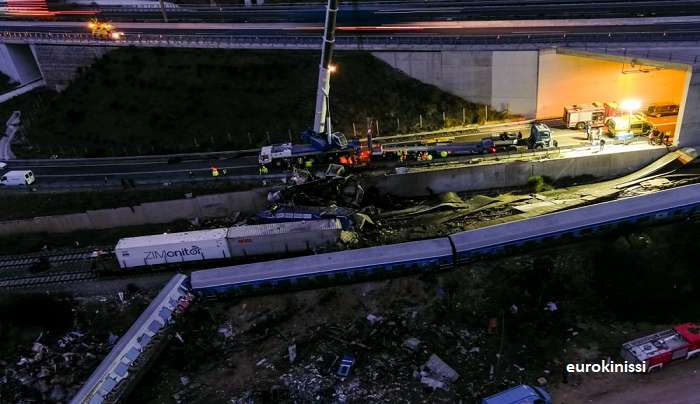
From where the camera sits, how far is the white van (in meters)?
47.0

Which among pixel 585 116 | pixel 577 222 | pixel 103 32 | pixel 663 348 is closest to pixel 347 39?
pixel 585 116

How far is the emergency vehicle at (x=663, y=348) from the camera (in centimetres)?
2647

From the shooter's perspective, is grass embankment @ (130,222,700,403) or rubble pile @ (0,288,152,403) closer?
grass embankment @ (130,222,700,403)

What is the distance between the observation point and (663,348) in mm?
26766

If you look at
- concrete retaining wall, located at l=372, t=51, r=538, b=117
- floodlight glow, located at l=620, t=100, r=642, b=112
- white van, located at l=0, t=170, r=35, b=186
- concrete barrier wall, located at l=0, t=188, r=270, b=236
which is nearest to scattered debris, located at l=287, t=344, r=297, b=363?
concrete barrier wall, located at l=0, t=188, r=270, b=236

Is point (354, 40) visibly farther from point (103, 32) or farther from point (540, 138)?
point (103, 32)

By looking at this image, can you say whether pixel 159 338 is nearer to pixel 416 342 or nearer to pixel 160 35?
pixel 416 342

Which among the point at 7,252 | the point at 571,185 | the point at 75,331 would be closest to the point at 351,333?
the point at 75,331

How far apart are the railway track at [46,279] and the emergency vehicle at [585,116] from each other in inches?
1627

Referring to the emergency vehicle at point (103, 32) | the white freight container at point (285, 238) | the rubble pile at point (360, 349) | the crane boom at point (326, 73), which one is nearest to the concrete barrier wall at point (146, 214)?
the white freight container at point (285, 238)

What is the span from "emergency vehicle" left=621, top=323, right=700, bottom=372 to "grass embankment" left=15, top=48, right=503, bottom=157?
90.7 ft

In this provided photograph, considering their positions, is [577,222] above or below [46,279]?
above

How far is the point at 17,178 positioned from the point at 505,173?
140 ft

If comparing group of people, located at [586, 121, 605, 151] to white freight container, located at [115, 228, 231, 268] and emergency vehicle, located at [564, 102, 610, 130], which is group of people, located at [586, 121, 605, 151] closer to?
emergency vehicle, located at [564, 102, 610, 130]
